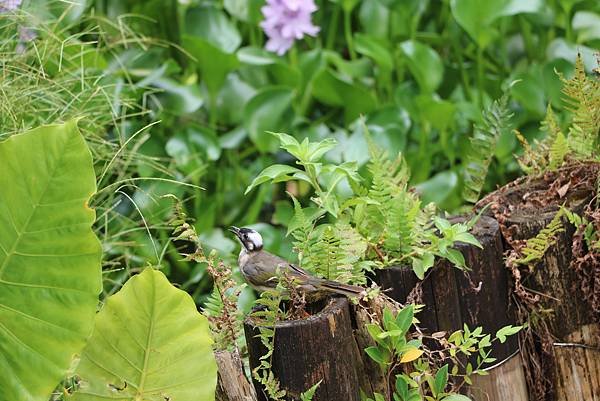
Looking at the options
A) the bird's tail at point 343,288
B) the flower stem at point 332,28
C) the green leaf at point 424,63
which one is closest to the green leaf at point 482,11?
the green leaf at point 424,63

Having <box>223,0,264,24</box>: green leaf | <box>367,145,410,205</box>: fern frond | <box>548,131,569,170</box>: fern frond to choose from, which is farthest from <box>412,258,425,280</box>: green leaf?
<box>223,0,264,24</box>: green leaf

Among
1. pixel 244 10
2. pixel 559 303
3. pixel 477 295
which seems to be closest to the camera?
pixel 477 295

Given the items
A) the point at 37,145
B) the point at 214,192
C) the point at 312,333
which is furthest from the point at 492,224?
the point at 214,192

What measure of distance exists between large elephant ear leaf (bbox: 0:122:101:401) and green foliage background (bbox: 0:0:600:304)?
75.9 inches

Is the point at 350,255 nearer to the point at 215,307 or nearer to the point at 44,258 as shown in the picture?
the point at 215,307

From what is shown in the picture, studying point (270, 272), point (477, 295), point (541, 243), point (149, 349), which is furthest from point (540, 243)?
point (149, 349)

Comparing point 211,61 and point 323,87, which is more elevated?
point 211,61

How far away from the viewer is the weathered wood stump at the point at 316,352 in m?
1.78

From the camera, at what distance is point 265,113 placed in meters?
4.12

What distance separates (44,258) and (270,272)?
0.46 m

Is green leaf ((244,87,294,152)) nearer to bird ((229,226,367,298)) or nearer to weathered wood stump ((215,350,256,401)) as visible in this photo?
bird ((229,226,367,298))

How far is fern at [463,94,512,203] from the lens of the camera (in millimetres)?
2283

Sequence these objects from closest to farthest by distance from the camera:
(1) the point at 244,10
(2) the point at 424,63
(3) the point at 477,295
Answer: (3) the point at 477,295, (2) the point at 424,63, (1) the point at 244,10

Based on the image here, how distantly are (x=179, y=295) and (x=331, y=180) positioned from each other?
1.53 feet
